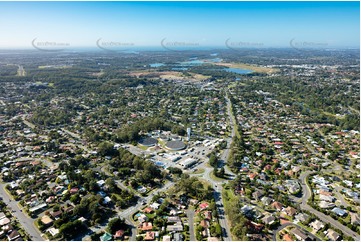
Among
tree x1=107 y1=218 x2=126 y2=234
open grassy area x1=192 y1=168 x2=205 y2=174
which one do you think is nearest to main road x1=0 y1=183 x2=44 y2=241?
tree x1=107 y1=218 x2=126 y2=234

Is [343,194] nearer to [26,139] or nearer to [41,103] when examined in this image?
[26,139]

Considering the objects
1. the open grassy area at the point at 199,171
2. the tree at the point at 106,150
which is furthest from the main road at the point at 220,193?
the tree at the point at 106,150

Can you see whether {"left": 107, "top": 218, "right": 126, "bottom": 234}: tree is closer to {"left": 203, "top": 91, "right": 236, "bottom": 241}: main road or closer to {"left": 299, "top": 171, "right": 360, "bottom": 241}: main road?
{"left": 203, "top": 91, "right": 236, "bottom": 241}: main road

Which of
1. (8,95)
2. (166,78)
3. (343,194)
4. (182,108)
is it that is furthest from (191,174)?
(166,78)

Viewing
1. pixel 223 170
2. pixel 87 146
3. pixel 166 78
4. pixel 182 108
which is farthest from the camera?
pixel 166 78

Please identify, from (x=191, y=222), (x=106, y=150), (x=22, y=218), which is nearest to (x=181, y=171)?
(x=191, y=222)

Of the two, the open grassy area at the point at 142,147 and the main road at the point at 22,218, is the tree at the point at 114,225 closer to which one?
the main road at the point at 22,218

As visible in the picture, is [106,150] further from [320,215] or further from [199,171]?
[320,215]

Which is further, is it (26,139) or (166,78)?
(166,78)
